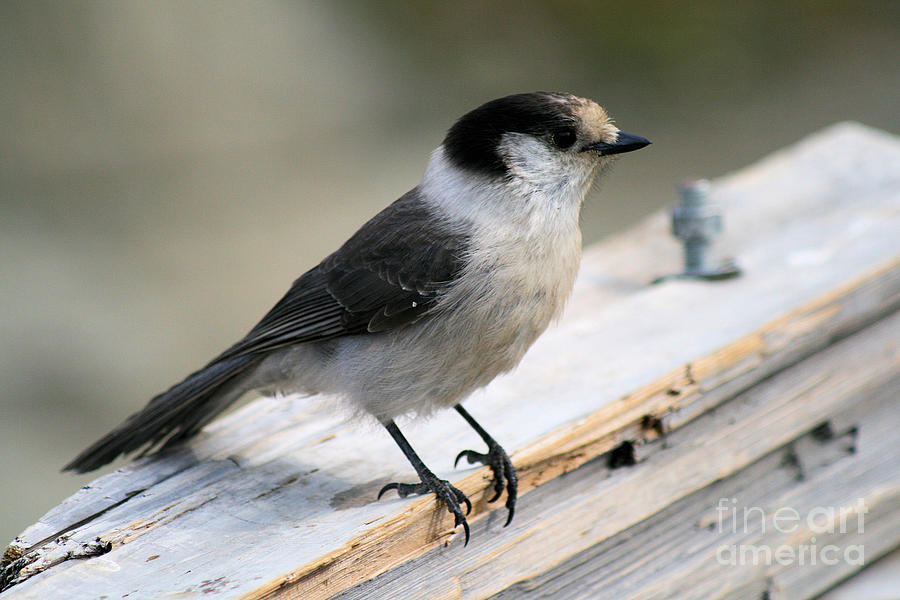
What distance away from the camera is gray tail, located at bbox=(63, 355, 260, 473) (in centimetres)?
309

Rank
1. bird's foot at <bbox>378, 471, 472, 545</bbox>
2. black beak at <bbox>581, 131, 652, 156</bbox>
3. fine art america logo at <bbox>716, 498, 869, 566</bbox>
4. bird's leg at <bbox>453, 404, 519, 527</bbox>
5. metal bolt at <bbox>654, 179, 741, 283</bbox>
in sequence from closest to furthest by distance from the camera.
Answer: bird's foot at <bbox>378, 471, 472, 545</bbox> < bird's leg at <bbox>453, 404, 519, 527</bbox> < black beak at <bbox>581, 131, 652, 156</bbox> < fine art america logo at <bbox>716, 498, 869, 566</bbox> < metal bolt at <bbox>654, 179, 741, 283</bbox>

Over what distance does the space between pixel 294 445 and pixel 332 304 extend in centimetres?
47

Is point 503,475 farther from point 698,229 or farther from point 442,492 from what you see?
point 698,229

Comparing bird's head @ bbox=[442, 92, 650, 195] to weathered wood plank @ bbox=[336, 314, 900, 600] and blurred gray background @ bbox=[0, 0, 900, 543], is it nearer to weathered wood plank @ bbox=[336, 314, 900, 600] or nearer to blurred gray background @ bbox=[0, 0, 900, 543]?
weathered wood plank @ bbox=[336, 314, 900, 600]

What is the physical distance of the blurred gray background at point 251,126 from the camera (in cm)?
643

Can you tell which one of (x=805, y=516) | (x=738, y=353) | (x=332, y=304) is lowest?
(x=805, y=516)

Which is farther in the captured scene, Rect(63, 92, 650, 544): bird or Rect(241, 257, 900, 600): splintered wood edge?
Rect(63, 92, 650, 544): bird

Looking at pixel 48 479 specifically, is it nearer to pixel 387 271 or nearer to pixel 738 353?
pixel 387 271

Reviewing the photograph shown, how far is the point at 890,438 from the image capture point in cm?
365

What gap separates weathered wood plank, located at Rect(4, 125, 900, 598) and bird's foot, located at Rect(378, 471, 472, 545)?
0.04 meters

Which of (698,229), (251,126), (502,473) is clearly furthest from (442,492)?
(251,126)

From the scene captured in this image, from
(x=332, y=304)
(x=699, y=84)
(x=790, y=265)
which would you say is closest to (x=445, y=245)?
(x=332, y=304)

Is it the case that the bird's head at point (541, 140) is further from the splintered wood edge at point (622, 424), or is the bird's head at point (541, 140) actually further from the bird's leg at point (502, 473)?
the bird's leg at point (502, 473)

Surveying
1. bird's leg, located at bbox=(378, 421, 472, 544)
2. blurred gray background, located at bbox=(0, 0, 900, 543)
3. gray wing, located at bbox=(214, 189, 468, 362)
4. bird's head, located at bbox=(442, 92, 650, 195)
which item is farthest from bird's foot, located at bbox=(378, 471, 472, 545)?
blurred gray background, located at bbox=(0, 0, 900, 543)
